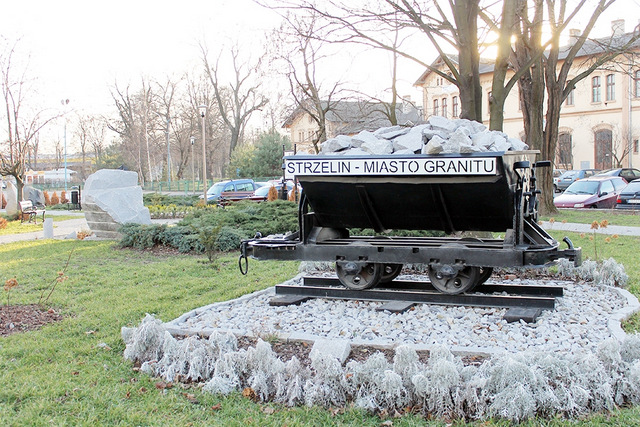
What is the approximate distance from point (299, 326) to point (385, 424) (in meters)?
2.29

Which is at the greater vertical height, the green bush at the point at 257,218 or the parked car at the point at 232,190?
the parked car at the point at 232,190

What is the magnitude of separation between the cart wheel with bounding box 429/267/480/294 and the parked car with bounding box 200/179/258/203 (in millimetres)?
26635

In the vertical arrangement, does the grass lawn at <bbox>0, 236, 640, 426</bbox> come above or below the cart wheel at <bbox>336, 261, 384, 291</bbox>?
below

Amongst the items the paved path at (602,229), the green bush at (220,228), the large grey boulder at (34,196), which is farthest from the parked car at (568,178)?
the large grey boulder at (34,196)

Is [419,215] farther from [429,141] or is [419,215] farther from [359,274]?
[429,141]

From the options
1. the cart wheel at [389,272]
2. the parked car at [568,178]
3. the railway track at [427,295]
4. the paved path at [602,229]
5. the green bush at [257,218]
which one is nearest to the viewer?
the railway track at [427,295]

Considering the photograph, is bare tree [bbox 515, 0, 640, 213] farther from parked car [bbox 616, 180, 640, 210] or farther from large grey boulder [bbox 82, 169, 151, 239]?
large grey boulder [bbox 82, 169, 151, 239]

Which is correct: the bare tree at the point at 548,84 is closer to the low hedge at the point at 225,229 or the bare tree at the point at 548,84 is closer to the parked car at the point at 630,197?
the parked car at the point at 630,197

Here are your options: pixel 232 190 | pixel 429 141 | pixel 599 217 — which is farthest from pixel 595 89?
pixel 429 141

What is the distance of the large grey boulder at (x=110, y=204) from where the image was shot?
16406 millimetres

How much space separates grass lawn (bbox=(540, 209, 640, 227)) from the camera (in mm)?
18609

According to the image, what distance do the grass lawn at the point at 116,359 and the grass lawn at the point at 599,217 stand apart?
7.80m

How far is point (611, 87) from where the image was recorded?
53.7m

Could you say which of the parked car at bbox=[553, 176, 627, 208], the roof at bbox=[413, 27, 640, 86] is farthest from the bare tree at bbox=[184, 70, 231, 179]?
the parked car at bbox=[553, 176, 627, 208]
